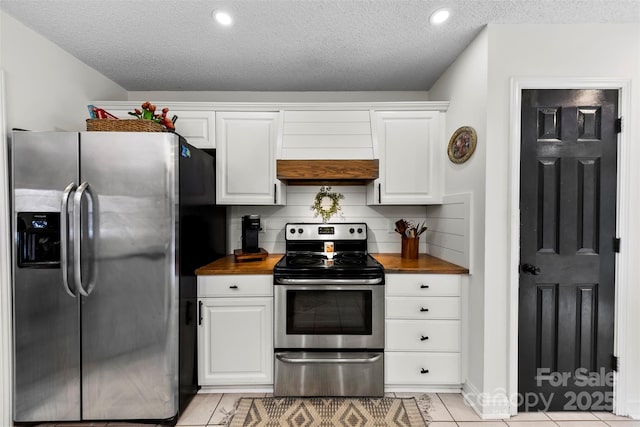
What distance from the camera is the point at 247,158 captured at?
8.32 ft

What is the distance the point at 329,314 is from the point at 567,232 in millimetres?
1635

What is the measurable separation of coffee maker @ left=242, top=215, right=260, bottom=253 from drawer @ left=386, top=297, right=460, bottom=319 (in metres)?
1.22

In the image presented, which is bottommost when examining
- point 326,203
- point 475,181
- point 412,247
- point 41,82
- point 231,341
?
point 231,341

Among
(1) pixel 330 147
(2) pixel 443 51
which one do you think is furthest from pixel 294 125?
(2) pixel 443 51

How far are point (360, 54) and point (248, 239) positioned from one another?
1724mm

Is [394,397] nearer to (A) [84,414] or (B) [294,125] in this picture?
(A) [84,414]

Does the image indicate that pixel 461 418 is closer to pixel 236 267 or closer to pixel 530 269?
pixel 530 269

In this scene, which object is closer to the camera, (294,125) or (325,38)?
(325,38)

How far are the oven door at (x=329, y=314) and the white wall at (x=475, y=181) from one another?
0.62 meters

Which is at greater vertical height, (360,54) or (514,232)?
(360,54)

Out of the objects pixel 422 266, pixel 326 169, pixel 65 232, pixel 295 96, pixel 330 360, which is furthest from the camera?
pixel 295 96

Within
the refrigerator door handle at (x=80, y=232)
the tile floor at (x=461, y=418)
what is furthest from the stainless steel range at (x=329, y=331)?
the refrigerator door handle at (x=80, y=232)

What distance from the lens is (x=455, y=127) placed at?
7.59 feet

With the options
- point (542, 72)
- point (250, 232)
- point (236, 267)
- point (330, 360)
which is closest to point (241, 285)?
point (236, 267)
